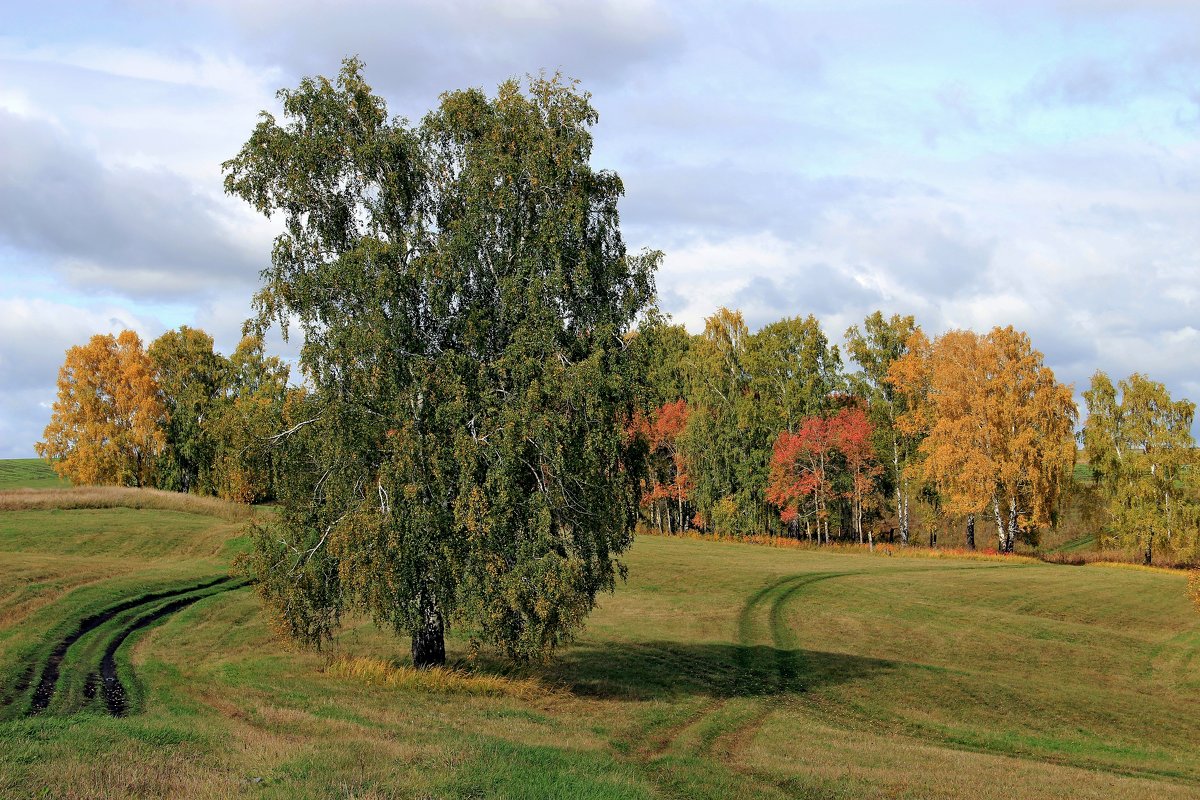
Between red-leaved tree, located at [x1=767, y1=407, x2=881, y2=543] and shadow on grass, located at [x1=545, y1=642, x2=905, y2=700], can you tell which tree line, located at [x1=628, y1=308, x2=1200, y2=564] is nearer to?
red-leaved tree, located at [x1=767, y1=407, x2=881, y2=543]

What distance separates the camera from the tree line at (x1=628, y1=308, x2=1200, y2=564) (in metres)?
73.9

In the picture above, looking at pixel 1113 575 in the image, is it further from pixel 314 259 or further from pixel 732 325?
pixel 314 259

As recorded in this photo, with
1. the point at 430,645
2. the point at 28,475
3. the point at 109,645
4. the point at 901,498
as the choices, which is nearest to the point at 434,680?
the point at 430,645

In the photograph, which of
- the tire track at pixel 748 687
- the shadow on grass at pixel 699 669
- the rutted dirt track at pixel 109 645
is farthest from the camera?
the shadow on grass at pixel 699 669

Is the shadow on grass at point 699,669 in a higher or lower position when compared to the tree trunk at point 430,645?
lower

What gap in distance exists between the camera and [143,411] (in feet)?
307

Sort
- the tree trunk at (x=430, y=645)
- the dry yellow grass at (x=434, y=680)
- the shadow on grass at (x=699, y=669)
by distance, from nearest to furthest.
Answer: the dry yellow grass at (x=434, y=680)
the tree trunk at (x=430, y=645)
the shadow on grass at (x=699, y=669)

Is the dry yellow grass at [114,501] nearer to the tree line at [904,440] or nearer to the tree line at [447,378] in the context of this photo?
the tree line at [904,440]

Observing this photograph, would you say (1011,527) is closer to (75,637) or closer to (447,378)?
(447,378)

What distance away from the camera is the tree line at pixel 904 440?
243 feet

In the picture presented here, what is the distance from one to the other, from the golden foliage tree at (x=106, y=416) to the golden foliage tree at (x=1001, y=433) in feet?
260

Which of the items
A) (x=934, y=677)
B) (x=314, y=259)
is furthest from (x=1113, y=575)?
(x=314, y=259)

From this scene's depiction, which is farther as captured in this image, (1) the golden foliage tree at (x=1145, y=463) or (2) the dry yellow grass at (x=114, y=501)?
(1) the golden foliage tree at (x=1145, y=463)

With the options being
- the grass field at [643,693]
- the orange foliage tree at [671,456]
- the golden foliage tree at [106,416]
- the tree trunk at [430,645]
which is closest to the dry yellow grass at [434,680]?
the grass field at [643,693]
